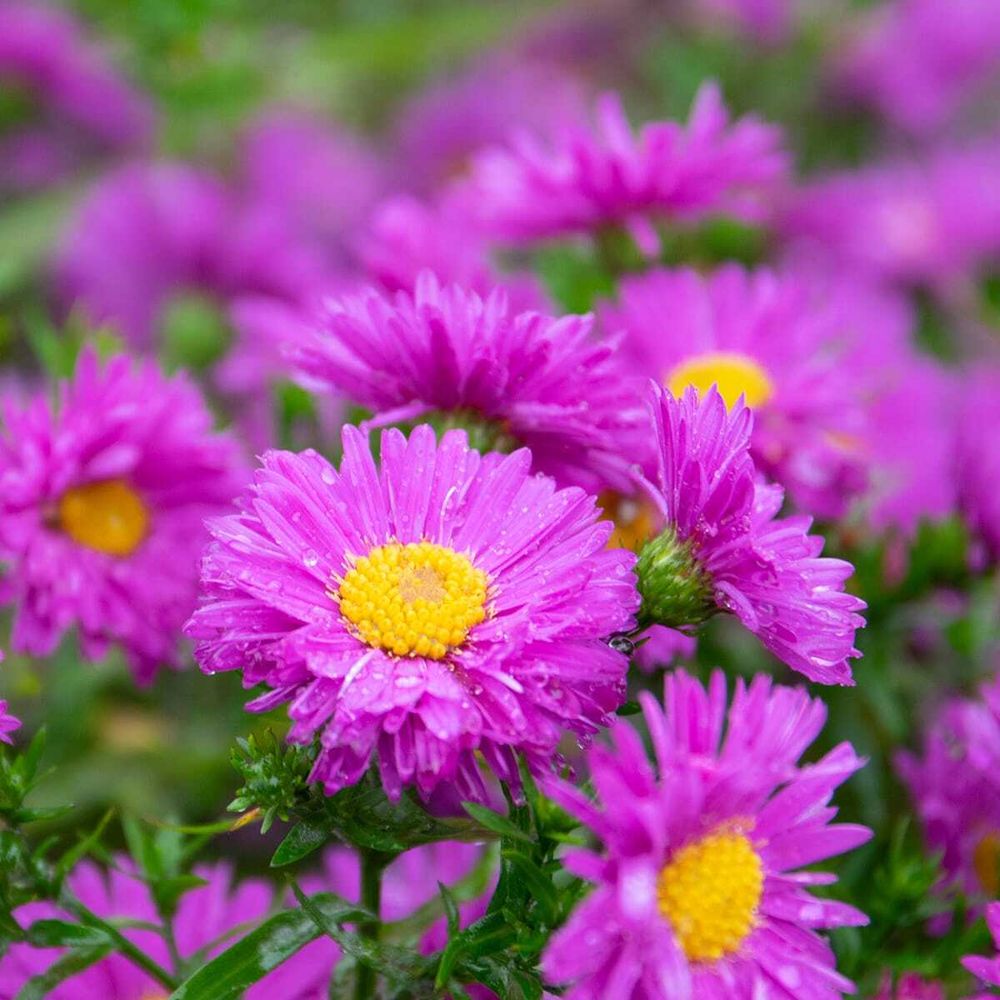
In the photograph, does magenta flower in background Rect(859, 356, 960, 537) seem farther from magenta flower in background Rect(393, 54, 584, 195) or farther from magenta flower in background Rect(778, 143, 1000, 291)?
magenta flower in background Rect(393, 54, 584, 195)

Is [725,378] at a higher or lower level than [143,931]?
higher

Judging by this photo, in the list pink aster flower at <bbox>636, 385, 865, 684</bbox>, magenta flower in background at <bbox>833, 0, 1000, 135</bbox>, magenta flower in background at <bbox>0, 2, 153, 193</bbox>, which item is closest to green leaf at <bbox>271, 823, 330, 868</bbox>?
pink aster flower at <bbox>636, 385, 865, 684</bbox>

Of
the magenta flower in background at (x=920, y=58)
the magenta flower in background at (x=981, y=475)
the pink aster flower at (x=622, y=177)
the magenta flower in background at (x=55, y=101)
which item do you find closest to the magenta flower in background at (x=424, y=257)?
the pink aster flower at (x=622, y=177)

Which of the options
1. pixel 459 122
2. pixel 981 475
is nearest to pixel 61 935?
pixel 981 475

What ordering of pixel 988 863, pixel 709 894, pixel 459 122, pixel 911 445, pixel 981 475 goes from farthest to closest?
pixel 459 122
pixel 911 445
pixel 981 475
pixel 988 863
pixel 709 894

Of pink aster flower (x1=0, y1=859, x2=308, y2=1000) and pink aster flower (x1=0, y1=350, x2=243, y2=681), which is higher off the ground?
pink aster flower (x1=0, y1=350, x2=243, y2=681)

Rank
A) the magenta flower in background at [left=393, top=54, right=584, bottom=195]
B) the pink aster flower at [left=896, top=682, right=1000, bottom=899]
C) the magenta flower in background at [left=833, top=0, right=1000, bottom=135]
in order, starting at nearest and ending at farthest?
the pink aster flower at [left=896, top=682, right=1000, bottom=899] < the magenta flower in background at [left=393, top=54, right=584, bottom=195] < the magenta flower in background at [left=833, top=0, right=1000, bottom=135]

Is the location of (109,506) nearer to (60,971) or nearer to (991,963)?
(60,971)

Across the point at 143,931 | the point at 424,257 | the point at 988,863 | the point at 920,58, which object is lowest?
the point at 988,863
